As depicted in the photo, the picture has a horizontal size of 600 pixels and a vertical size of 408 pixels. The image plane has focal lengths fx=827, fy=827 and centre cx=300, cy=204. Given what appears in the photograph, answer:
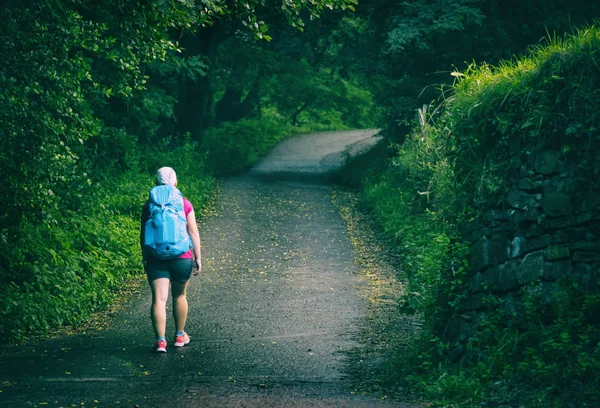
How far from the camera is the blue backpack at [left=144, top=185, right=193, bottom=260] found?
314 inches

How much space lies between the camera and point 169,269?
815 centimetres

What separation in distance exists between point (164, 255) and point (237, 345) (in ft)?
4.10

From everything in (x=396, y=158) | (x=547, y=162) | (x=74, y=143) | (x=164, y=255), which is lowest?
(x=164, y=255)

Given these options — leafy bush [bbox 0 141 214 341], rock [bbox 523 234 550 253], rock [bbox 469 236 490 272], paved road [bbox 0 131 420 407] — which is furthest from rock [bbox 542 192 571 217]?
leafy bush [bbox 0 141 214 341]

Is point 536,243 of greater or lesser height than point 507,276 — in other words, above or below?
above

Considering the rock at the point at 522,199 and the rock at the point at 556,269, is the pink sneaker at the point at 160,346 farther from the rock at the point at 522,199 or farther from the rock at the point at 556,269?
the rock at the point at 556,269

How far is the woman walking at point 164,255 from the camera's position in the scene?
26.2 ft

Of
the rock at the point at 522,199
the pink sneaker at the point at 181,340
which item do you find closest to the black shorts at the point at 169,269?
the pink sneaker at the point at 181,340

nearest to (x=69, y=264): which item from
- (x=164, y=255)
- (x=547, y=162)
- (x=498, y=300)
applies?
(x=164, y=255)

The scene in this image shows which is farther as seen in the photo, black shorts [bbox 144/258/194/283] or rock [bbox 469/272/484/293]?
black shorts [bbox 144/258/194/283]

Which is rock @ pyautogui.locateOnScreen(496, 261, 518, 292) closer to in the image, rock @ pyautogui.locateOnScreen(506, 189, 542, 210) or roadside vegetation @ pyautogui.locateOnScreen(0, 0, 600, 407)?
roadside vegetation @ pyautogui.locateOnScreen(0, 0, 600, 407)

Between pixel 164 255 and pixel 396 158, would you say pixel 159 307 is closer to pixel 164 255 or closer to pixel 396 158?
pixel 164 255

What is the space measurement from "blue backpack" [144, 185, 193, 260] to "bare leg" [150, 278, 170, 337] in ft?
0.89

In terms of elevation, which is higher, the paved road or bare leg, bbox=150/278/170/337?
bare leg, bbox=150/278/170/337
